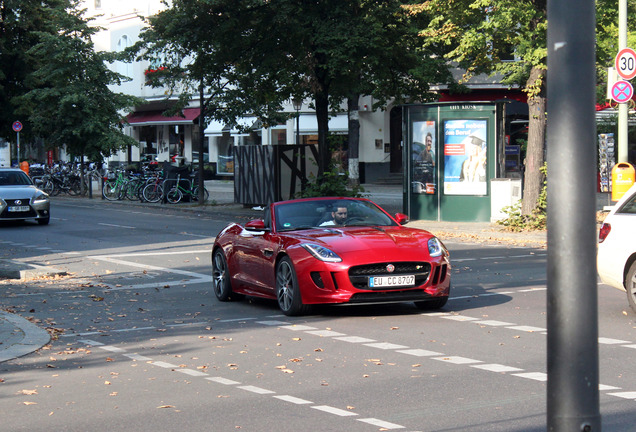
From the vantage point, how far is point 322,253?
36.6 feet

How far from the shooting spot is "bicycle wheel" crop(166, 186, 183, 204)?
3678 centimetres

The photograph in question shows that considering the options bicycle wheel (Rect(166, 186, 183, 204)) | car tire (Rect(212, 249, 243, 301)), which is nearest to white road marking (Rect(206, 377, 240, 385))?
car tire (Rect(212, 249, 243, 301))

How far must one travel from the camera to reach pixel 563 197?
3.27 metres

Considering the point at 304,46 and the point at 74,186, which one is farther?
the point at 74,186

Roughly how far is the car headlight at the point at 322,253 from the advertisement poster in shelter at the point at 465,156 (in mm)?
14310

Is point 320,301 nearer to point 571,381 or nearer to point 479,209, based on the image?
point 571,381

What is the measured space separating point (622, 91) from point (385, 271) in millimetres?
11384

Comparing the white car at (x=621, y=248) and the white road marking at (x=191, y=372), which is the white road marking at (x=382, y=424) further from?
the white car at (x=621, y=248)

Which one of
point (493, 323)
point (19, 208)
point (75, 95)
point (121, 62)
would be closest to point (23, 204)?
point (19, 208)

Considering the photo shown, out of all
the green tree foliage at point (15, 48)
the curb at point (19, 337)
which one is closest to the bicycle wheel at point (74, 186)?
the green tree foliage at point (15, 48)

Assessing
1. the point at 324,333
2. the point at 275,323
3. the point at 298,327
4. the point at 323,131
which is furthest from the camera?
the point at 323,131

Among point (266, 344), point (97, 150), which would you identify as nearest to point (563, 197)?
point (266, 344)

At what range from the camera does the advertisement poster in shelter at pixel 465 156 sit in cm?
2494

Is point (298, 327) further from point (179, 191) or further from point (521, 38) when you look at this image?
point (179, 191)
